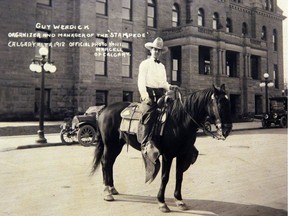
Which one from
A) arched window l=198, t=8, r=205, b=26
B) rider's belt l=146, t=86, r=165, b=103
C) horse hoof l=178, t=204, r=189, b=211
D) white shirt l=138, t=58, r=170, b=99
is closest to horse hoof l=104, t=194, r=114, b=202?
horse hoof l=178, t=204, r=189, b=211

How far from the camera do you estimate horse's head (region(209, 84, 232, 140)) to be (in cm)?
428

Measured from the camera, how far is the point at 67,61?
72.1 ft

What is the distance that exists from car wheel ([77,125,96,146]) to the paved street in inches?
106

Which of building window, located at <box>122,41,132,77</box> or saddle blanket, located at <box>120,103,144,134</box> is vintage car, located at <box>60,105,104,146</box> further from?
building window, located at <box>122,41,132,77</box>

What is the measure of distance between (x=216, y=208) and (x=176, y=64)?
24.5 meters

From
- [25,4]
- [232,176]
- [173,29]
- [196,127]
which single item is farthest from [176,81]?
[196,127]

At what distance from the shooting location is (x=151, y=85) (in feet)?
17.1

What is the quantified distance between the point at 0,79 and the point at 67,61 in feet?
16.6

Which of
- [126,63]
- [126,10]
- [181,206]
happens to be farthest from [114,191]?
[126,10]

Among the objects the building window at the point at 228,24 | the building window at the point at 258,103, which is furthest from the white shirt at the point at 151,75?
the building window at the point at 228,24

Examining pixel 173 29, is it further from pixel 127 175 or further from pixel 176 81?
pixel 127 175

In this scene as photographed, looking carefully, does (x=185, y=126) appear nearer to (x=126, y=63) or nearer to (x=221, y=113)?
(x=221, y=113)

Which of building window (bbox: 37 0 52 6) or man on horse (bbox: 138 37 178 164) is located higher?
→ building window (bbox: 37 0 52 6)

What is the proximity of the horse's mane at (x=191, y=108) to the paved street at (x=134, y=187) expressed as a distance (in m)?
1.38
